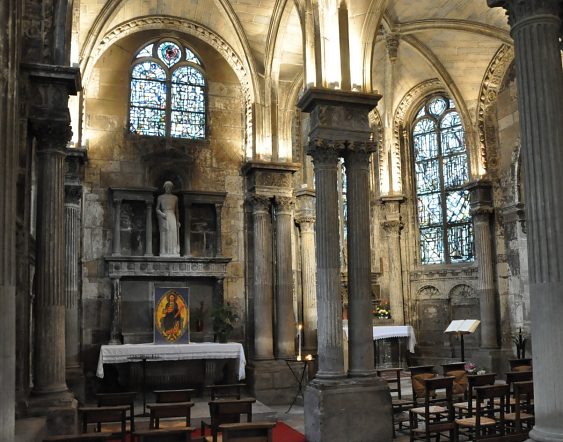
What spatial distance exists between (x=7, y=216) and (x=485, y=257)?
16072 millimetres

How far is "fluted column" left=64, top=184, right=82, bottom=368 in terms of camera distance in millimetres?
14967

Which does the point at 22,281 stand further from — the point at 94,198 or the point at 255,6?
the point at 255,6

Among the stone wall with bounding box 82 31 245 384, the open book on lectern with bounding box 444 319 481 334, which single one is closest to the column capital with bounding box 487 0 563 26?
the open book on lectern with bounding box 444 319 481 334

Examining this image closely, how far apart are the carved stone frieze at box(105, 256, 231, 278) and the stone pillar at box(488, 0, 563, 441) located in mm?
11505

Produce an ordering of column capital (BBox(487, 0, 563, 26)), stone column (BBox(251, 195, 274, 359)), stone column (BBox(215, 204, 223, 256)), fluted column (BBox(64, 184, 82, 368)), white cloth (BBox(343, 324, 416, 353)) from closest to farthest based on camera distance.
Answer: column capital (BBox(487, 0, 563, 26)) < fluted column (BBox(64, 184, 82, 368)) < stone column (BBox(251, 195, 274, 359)) < stone column (BBox(215, 204, 223, 256)) < white cloth (BBox(343, 324, 416, 353))

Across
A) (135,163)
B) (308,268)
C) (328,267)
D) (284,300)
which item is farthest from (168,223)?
(328,267)

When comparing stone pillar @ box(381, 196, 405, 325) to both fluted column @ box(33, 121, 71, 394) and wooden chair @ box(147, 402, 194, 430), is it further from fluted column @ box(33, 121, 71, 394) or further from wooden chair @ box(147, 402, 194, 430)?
fluted column @ box(33, 121, 71, 394)

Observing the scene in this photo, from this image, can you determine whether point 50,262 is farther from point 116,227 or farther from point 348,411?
point 116,227

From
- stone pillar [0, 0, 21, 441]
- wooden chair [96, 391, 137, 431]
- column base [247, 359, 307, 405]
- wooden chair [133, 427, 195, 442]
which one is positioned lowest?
column base [247, 359, 307, 405]

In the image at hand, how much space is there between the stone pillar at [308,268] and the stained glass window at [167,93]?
3.71 metres

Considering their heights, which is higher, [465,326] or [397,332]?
[465,326]

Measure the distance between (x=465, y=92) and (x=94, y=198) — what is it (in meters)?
11.6

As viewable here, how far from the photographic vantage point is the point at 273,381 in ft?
54.4

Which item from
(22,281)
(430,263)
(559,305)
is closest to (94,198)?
(22,281)
